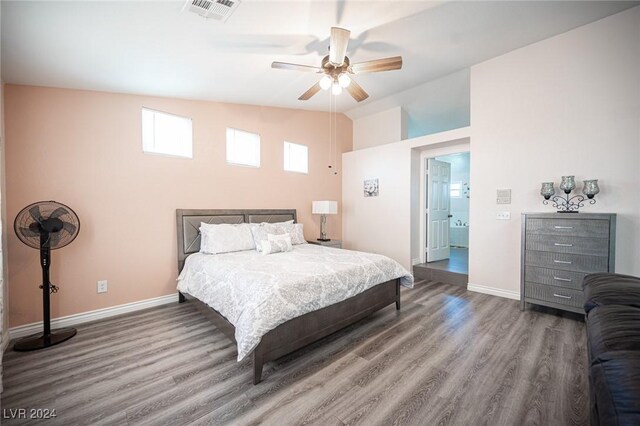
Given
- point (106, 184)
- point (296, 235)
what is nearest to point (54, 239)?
point (106, 184)

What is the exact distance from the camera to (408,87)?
13.8ft

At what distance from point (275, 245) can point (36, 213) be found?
92.1 inches

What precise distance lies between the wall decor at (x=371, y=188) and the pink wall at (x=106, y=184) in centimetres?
239

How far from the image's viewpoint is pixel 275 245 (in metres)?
3.37

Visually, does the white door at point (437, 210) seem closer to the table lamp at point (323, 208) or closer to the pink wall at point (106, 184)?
the table lamp at point (323, 208)

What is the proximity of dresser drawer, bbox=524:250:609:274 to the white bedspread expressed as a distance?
4.78 feet

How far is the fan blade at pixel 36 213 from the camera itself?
2.41m

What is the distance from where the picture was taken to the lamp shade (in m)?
4.70

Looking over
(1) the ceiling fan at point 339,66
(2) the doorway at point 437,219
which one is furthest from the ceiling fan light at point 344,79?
(2) the doorway at point 437,219

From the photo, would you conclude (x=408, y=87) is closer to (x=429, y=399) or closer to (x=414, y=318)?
(x=414, y=318)

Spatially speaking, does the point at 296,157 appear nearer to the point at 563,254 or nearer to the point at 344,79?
the point at 344,79

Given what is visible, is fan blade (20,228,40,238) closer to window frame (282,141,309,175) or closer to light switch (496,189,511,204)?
window frame (282,141,309,175)

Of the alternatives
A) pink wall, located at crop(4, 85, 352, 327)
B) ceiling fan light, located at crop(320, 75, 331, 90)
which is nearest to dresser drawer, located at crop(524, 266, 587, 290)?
ceiling fan light, located at crop(320, 75, 331, 90)

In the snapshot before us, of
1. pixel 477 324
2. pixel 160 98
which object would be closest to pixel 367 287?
pixel 477 324
